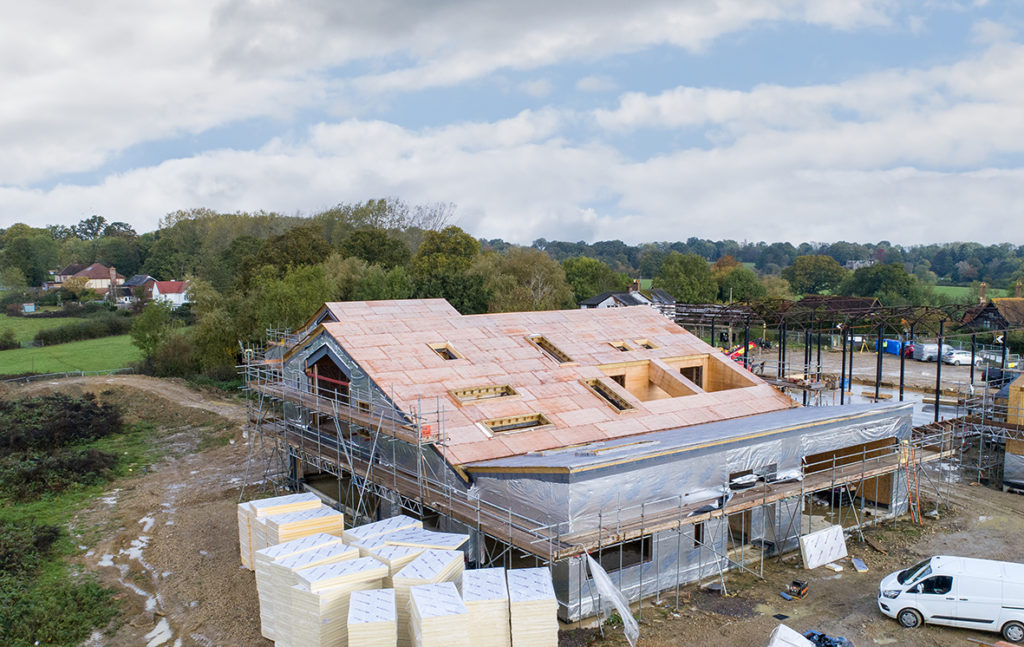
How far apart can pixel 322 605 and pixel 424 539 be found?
2.99 metres

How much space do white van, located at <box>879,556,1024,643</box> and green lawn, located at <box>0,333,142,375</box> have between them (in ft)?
177

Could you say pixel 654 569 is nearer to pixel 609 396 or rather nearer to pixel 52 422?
pixel 609 396

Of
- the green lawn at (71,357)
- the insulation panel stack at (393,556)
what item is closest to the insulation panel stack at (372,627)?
the insulation panel stack at (393,556)

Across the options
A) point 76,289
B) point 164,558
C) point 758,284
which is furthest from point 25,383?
point 758,284

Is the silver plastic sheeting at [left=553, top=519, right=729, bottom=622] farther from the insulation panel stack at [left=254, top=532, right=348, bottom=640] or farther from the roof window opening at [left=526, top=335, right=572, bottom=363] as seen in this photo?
the roof window opening at [left=526, top=335, right=572, bottom=363]

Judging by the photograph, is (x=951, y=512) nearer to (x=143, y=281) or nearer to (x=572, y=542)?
(x=572, y=542)

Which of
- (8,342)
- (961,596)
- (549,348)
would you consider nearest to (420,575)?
(961,596)

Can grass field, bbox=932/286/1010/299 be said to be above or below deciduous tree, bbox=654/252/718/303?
below

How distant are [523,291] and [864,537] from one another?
37894 millimetres

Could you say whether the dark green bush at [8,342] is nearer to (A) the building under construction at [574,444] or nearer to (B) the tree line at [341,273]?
(B) the tree line at [341,273]

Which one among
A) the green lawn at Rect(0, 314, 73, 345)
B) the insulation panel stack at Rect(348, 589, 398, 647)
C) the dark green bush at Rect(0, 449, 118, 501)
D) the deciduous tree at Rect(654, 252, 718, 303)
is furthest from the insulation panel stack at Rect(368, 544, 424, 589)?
the deciduous tree at Rect(654, 252, 718, 303)

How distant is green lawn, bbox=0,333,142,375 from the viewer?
5319 cm

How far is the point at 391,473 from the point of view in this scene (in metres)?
20.3

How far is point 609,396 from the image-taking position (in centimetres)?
2386
